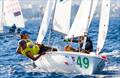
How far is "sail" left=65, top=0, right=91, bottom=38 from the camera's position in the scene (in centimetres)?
2234

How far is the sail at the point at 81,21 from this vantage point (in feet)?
73.3

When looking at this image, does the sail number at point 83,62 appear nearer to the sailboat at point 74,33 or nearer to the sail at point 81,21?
the sailboat at point 74,33

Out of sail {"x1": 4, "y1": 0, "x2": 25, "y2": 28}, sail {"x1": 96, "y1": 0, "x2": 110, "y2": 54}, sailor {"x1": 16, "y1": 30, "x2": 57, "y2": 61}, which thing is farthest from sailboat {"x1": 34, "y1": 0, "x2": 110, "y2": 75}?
sail {"x1": 4, "y1": 0, "x2": 25, "y2": 28}

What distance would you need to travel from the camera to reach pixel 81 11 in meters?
22.9

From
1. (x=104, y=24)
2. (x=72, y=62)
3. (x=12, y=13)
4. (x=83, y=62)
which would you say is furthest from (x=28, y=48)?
(x=12, y=13)

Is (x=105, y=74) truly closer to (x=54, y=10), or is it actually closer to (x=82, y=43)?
(x=82, y=43)

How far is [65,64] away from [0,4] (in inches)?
1290

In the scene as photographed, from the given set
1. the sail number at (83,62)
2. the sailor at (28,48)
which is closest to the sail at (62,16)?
the sailor at (28,48)

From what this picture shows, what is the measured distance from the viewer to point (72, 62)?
70.4 ft

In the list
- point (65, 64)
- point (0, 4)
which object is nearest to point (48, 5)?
point (65, 64)

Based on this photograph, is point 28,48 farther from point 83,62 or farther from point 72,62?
point 83,62

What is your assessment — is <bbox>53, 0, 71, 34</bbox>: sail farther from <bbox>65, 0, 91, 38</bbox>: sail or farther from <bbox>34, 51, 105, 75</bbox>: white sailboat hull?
<bbox>34, 51, 105, 75</bbox>: white sailboat hull

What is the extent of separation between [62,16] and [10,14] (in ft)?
88.2

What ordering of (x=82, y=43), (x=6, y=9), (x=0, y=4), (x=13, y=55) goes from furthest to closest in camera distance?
(x=0, y=4), (x=6, y=9), (x=13, y=55), (x=82, y=43)
